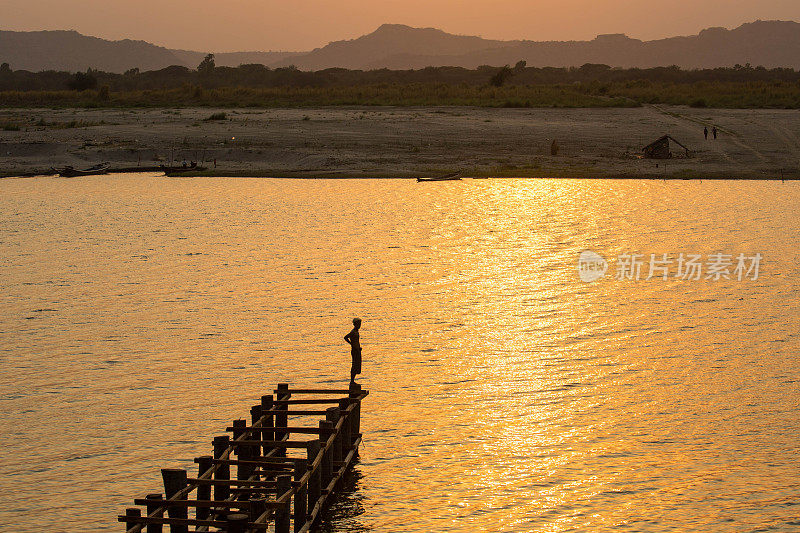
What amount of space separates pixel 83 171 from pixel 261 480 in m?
58.1

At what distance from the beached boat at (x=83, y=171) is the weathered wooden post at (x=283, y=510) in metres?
59.5

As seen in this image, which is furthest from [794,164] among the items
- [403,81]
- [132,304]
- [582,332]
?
[403,81]

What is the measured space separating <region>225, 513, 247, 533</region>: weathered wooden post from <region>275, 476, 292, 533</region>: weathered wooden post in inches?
24.1

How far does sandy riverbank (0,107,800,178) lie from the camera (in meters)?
67.9

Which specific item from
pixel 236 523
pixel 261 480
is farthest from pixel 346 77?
pixel 236 523

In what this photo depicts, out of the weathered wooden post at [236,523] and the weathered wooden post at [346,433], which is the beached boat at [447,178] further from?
the weathered wooden post at [236,523]

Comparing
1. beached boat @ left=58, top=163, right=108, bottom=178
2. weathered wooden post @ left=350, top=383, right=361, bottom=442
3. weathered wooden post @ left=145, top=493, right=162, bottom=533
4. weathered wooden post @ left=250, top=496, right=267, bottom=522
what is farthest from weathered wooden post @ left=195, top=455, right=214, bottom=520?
beached boat @ left=58, top=163, right=108, bottom=178

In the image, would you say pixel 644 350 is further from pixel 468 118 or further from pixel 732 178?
pixel 468 118
